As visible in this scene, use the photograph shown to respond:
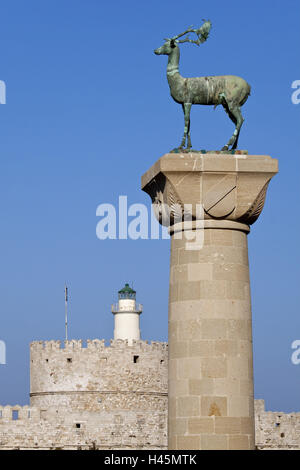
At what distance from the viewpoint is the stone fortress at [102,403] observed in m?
48.9

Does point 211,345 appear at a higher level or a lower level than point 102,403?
lower

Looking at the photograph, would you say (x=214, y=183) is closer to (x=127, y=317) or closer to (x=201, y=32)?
(x=201, y=32)

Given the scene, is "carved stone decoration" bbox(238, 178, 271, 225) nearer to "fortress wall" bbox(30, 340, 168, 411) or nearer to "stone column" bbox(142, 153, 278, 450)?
"stone column" bbox(142, 153, 278, 450)

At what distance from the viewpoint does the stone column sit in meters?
14.9

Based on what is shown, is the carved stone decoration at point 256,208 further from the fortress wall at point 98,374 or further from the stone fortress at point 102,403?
the fortress wall at point 98,374

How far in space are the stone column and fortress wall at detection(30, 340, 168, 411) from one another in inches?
1534

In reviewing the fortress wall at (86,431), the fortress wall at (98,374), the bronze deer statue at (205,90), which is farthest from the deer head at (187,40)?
the fortress wall at (98,374)

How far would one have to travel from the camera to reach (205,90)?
15938 millimetres

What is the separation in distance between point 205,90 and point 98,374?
39121mm

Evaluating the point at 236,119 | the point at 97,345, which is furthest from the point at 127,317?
the point at 236,119

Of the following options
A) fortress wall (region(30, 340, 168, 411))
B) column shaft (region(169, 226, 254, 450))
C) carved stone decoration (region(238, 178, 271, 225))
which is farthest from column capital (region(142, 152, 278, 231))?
fortress wall (region(30, 340, 168, 411))
